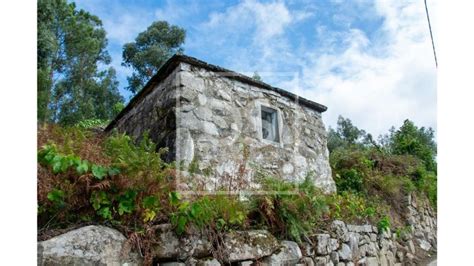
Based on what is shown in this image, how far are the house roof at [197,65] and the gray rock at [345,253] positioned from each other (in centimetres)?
134

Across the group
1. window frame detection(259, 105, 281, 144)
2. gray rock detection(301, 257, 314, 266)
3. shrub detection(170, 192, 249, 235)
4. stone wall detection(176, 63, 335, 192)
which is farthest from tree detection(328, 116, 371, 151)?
shrub detection(170, 192, 249, 235)

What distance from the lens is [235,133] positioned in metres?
2.91

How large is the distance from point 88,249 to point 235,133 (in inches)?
63.4

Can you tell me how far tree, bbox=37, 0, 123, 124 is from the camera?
5.72 ft

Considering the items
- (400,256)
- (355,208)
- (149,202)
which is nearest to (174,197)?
(149,202)

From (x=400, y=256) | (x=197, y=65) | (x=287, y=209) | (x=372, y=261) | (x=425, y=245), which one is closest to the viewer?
(x=287, y=209)

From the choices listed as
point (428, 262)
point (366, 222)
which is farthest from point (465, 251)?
point (428, 262)

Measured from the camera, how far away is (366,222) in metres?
3.20

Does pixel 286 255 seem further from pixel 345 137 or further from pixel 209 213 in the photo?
pixel 345 137

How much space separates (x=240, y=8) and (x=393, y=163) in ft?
9.81

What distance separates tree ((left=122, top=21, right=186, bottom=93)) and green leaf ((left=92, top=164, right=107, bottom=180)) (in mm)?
611

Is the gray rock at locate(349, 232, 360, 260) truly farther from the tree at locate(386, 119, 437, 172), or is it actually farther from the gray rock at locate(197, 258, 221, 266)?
the gray rock at locate(197, 258, 221, 266)

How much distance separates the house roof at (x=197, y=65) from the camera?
276 cm
